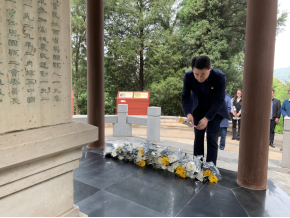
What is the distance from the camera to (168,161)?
316cm

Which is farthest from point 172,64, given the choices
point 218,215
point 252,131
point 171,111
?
point 218,215

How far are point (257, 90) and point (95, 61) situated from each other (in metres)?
3.08

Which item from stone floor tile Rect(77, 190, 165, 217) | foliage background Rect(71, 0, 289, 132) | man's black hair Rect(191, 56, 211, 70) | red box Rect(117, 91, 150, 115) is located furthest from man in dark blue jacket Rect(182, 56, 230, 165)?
foliage background Rect(71, 0, 289, 132)

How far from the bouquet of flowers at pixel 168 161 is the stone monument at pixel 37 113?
1633mm

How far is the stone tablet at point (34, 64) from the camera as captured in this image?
138 cm

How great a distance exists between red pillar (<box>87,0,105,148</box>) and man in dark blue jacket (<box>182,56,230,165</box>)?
205cm

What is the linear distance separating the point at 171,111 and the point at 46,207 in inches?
536

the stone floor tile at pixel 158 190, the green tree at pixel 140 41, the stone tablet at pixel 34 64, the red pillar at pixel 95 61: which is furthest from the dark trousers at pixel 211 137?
the green tree at pixel 140 41

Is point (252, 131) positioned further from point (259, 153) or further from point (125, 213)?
point (125, 213)

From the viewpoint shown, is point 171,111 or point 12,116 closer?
point 12,116

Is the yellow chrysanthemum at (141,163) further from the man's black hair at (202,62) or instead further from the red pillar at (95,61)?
the man's black hair at (202,62)

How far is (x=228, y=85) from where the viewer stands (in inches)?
464

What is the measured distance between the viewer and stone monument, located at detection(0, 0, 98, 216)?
1352 millimetres

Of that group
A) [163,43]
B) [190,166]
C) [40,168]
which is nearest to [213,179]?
[190,166]
